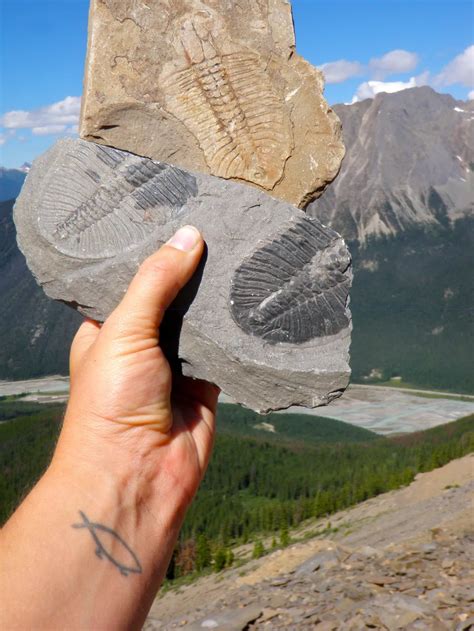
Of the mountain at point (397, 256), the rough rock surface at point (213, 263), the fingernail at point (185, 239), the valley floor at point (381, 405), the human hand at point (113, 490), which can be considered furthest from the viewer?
the mountain at point (397, 256)

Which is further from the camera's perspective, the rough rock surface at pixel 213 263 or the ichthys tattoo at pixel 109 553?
the rough rock surface at pixel 213 263

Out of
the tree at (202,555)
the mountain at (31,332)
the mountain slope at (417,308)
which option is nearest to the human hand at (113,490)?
the tree at (202,555)

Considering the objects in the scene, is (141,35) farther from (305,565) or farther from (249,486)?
(249,486)

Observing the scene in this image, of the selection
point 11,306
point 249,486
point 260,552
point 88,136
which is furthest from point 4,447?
point 11,306

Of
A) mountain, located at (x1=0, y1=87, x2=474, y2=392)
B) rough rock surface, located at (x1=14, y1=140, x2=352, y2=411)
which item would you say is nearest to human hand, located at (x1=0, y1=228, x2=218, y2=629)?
rough rock surface, located at (x1=14, y1=140, x2=352, y2=411)

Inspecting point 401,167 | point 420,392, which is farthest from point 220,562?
point 401,167

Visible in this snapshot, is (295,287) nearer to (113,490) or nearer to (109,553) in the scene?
(113,490)

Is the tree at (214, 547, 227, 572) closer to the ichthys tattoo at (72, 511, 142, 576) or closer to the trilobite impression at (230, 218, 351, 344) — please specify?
the trilobite impression at (230, 218, 351, 344)

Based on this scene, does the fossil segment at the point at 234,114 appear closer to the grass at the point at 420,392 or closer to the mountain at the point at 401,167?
the grass at the point at 420,392
